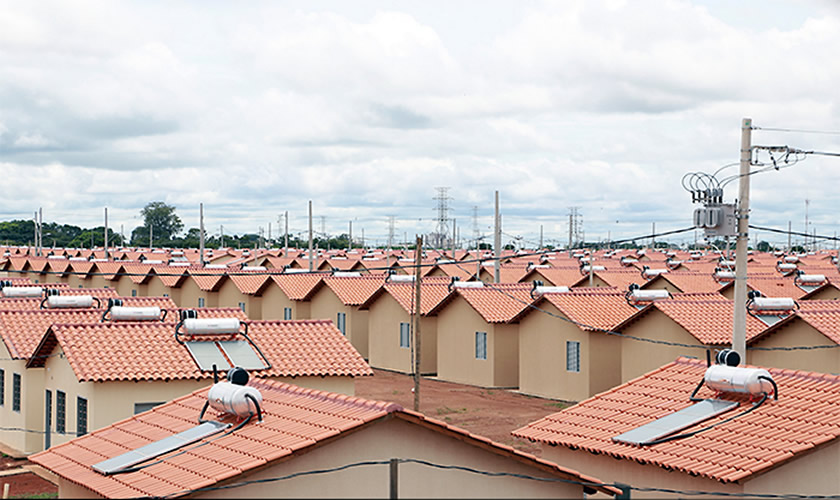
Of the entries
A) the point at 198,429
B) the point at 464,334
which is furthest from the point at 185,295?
the point at 198,429

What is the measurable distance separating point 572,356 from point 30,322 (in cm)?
1790

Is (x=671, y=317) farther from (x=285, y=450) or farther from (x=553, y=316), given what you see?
(x=285, y=450)

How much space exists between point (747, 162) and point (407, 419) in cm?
1194

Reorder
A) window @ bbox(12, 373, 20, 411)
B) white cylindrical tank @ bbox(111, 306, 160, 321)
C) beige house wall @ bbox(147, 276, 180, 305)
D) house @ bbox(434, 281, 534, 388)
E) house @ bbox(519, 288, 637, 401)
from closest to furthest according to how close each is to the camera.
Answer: white cylindrical tank @ bbox(111, 306, 160, 321) < window @ bbox(12, 373, 20, 411) < house @ bbox(519, 288, 637, 401) < house @ bbox(434, 281, 534, 388) < beige house wall @ bbox(147, 276, 180, 305)

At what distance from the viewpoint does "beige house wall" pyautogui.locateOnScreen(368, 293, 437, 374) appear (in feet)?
145

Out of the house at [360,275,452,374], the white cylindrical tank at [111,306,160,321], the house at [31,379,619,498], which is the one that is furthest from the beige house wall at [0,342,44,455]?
the house at [360,275,452,374]

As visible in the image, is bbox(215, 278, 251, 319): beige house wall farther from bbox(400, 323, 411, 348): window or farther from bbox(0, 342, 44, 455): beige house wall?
bbox(0, 342, 44, 455): beige house wall

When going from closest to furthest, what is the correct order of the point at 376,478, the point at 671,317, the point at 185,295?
1. the point at 376,478
2. the point at 671,317
3. the point at 185,295

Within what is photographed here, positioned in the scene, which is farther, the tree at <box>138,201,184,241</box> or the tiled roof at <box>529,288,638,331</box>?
the tree at <box>138,201,184,241</box>

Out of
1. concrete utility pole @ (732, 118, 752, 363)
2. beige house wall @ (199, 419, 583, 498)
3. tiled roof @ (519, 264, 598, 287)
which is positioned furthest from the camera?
tiled roof @ (519, 264, 598, 287)

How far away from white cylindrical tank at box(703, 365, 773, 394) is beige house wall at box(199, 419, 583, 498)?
5.16m

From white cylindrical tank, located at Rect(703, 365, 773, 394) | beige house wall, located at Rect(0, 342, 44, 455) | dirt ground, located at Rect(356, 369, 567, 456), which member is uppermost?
white cylindrical tank, located at Rect(703, 365, 773, 394)

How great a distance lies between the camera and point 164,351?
2397 centimetres

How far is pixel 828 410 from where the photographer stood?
600 inches
